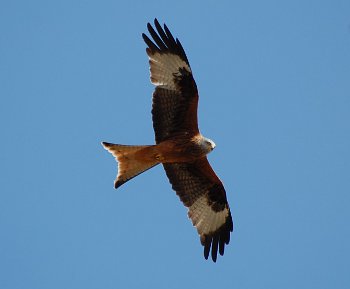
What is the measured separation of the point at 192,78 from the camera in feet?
35.7

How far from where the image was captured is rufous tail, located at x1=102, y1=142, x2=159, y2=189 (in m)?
10.8

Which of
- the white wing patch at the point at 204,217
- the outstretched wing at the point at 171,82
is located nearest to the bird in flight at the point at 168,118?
the outstretched wing at the point at 171,82

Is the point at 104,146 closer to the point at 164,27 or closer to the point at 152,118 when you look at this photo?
the point at 152,118

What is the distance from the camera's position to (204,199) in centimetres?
1177

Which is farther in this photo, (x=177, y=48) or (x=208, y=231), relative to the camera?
(x=208, y=231)

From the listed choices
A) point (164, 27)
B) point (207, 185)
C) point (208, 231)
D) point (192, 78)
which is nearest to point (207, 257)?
point (208, 231)

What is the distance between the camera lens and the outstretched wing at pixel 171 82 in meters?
10.8

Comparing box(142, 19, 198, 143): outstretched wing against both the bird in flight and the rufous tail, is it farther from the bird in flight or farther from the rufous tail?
the rufous tail

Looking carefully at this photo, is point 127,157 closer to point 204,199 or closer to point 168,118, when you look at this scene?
point 168,118

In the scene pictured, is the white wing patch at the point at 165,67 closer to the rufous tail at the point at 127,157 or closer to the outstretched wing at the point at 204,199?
the rufous tail at the point at 127,157

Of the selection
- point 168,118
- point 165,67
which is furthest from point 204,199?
point 165,67

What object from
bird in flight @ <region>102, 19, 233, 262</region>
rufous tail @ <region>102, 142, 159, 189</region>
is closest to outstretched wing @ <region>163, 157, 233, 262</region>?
bird in flight @ <region>102, 19, 233, 262</region>

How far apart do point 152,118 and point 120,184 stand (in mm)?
1118

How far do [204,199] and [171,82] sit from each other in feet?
6.89
